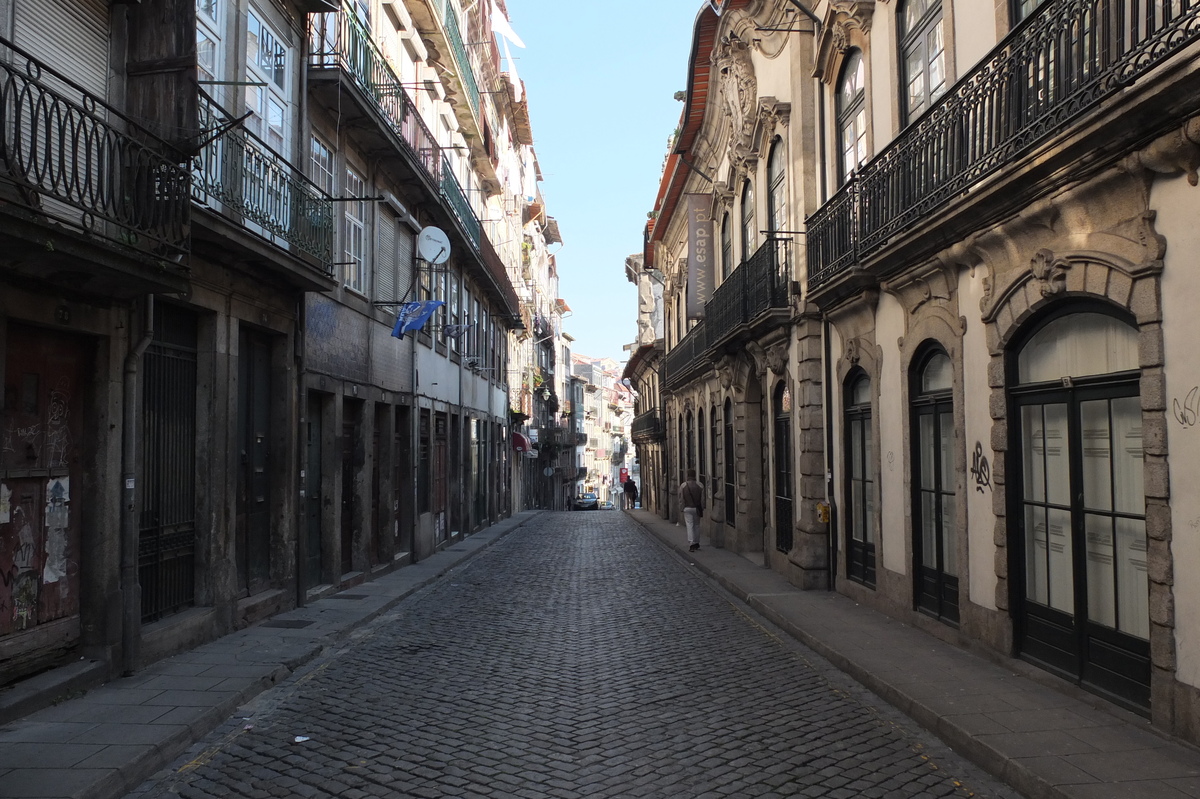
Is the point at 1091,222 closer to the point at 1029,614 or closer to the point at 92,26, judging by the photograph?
the point at 1029,614

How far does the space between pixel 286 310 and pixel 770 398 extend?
8533mm

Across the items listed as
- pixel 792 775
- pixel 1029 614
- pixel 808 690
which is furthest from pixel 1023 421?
pixel 792 775

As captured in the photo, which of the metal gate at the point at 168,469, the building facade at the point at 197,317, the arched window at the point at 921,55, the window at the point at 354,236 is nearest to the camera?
the building facade at the point at 197,317

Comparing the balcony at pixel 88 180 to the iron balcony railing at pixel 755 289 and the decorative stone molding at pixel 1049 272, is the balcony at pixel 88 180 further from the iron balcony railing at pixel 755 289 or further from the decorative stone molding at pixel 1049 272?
the iron balcony railing at pixel 755 289

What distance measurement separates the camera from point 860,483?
42.0ft

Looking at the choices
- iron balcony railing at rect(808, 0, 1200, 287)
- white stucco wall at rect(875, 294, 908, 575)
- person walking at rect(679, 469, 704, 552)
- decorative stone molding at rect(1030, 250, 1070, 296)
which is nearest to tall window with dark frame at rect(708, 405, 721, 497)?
person walking at rect(679, 469, 704, 552)

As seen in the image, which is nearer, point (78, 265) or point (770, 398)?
point (78, 265)

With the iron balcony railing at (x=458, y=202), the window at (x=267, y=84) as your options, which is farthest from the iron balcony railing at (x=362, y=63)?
the iron balcony railing at (x=458, y=202)

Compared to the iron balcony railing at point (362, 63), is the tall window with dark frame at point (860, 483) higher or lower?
lower

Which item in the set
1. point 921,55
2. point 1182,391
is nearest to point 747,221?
point 921,55

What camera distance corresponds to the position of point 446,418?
22.8m

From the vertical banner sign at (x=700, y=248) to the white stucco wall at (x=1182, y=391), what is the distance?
1625cm

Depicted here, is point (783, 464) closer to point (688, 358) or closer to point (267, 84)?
point (688, 358)

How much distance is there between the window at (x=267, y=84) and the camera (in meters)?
11.0
